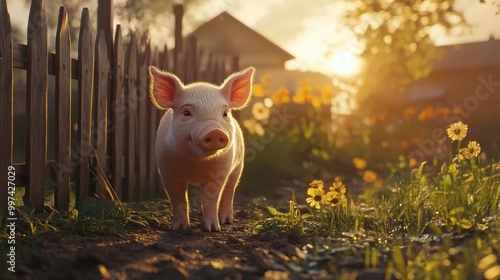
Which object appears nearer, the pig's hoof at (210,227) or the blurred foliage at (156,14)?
the pig's hoof at (210,227)

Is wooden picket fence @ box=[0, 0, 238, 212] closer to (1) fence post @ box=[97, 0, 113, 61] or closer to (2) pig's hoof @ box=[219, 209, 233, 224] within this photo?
(1) fence post @ box=[97, 0, 113, 61]

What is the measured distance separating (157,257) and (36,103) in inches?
80.5

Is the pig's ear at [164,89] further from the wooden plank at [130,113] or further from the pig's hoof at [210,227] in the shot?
the wooden plank at [130,113]

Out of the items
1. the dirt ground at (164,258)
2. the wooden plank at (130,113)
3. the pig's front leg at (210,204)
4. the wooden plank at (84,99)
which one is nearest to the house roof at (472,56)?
the wooden plank at (130,113)

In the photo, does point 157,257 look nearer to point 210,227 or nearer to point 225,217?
point 210,227

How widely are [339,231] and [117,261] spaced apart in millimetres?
1533

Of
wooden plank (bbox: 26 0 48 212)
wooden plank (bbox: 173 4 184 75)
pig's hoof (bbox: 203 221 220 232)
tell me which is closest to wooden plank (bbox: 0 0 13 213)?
wooden plank (bbox: 26 0 48 212)

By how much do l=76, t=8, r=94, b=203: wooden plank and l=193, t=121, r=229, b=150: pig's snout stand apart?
5.74ft

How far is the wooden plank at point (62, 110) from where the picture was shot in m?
4.61

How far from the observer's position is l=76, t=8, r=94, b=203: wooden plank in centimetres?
500

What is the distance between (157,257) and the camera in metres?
2.88

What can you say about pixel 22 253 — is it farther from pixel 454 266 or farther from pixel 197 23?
pixel 197 23

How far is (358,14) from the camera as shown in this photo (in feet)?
50.9

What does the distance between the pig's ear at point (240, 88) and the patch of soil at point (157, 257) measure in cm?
114
